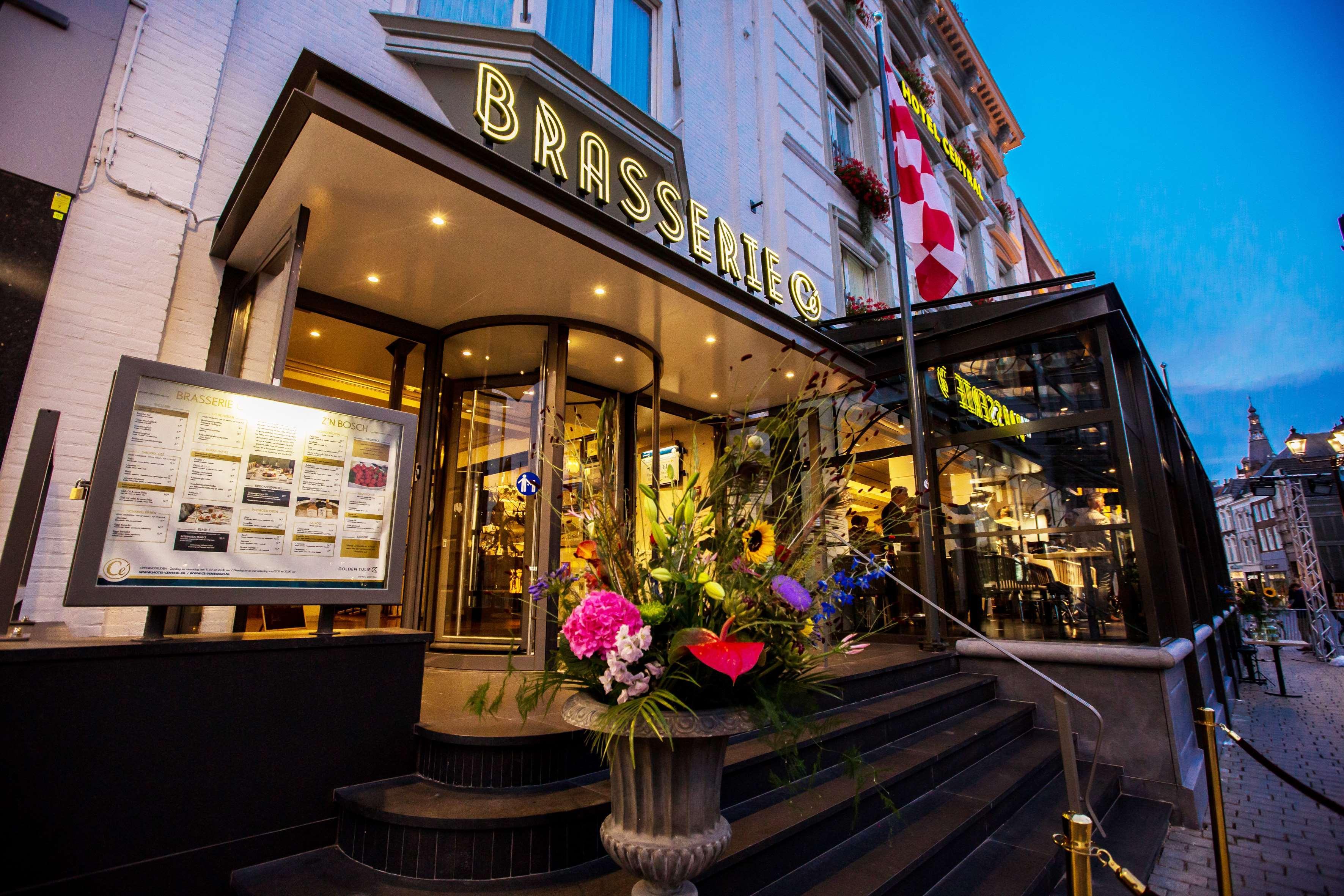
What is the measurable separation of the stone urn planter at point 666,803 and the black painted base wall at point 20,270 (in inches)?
141

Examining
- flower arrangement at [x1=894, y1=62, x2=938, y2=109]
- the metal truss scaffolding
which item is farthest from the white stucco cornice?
the metal truss scaffolding

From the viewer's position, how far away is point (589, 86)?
5.98 metres

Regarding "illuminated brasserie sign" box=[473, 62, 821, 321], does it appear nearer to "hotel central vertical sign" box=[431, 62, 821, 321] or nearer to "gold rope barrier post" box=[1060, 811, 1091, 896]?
"hotel central vertical sign" box=[431, 62, 821, 321]

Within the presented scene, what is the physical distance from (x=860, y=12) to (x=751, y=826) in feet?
47.3

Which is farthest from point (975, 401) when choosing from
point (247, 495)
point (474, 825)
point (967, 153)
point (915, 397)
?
point (967, 153)

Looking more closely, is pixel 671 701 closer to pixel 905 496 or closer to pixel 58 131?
pixel 58 131

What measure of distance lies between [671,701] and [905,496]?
5836 millimetres

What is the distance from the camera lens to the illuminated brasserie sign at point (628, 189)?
15.0 ft

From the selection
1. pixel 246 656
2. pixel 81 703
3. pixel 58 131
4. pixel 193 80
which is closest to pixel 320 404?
pixel 246 656

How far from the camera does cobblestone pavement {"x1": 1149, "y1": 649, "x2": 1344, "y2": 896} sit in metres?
3.23

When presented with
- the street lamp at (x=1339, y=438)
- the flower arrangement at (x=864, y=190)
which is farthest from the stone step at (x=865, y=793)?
the street lamp at (x=1339, y=438)

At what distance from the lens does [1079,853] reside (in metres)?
1.83

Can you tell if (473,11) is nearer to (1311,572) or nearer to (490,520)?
(490,520)

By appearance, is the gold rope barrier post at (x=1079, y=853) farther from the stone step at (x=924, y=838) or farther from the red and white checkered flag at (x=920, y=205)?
the red and white checkered flag at (x=920, y=205)
